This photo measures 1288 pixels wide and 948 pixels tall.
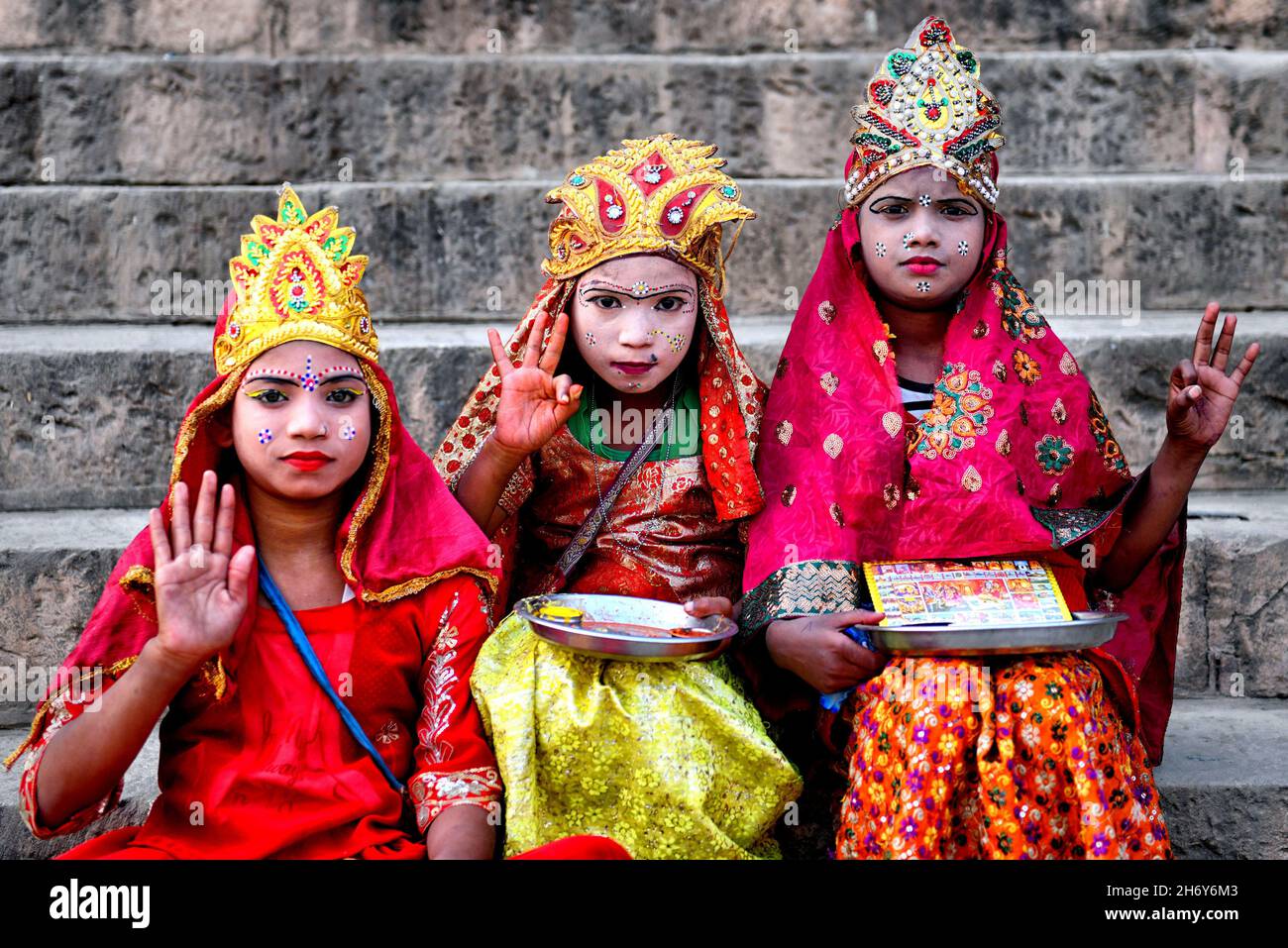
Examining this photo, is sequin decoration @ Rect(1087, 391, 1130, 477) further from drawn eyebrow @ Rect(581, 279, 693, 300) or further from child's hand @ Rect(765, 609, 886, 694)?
drawn eyebrow @ Rect(581, 279, 693, 300)

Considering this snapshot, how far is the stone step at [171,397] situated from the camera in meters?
4.29

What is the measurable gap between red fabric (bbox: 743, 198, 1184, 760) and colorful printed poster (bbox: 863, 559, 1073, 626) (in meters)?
0.04

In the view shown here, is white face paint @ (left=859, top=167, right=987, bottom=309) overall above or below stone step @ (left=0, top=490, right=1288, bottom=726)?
above

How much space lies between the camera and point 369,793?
288 centimetres

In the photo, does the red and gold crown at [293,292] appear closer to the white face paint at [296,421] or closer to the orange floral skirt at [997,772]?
the white face paint at [296,421]

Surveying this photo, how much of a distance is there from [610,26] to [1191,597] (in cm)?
304

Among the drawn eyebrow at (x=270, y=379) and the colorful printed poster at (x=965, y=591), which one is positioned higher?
the drawn eyebrow at (x=270, y=379)

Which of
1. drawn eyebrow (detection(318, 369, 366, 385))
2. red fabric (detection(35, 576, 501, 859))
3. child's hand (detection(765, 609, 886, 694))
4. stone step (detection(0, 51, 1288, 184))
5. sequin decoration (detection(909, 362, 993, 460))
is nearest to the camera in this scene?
red fabric (detection(35, 576, 501, 859))

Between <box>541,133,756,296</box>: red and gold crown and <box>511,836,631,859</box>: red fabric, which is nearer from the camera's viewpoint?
<box>511,836,631,859</box>: red fabric

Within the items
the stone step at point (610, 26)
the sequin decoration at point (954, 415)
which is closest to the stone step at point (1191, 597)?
the sequin decoration at point (954, 415)

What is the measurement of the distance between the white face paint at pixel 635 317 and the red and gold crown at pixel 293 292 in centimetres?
51

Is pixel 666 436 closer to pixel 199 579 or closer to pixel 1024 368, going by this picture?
pixel 1024 368

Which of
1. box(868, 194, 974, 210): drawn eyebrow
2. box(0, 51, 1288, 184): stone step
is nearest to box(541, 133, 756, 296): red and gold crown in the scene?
box(868, 194, 974, 210): drawn eyebrow

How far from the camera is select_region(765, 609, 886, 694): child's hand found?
303 centimetres
